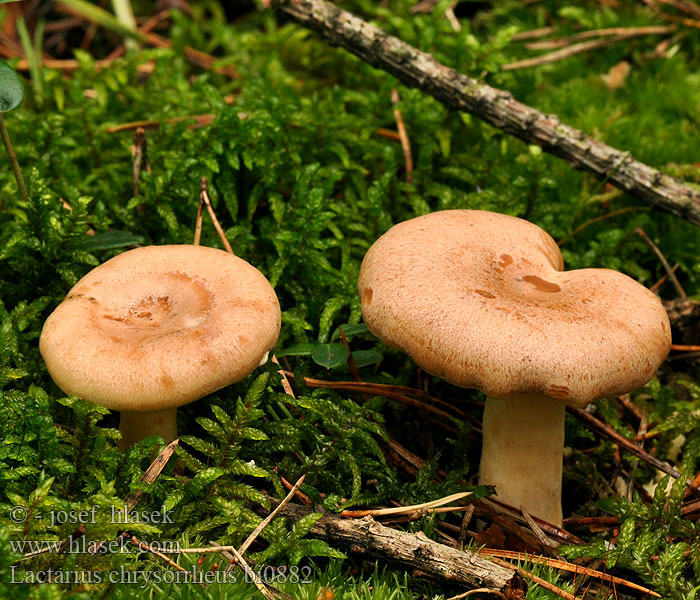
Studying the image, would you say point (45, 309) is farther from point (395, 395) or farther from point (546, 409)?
point (546, 409)

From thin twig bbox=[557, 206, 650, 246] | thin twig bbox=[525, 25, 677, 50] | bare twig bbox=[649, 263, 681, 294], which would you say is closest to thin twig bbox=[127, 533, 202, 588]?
thin twig bbox=[557, 206, 650, 246]

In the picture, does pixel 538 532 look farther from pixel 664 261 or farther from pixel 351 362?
pixel 664 261

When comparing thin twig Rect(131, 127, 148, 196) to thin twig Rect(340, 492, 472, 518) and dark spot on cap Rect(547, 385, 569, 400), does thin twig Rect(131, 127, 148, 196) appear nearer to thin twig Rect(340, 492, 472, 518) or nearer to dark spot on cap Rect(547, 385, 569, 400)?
thin twig Rect(340, 492, 472, 518)

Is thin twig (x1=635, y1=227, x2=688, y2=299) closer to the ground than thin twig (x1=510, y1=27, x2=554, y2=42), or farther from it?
closer to the ground

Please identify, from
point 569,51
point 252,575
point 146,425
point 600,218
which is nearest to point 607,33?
point 569,51

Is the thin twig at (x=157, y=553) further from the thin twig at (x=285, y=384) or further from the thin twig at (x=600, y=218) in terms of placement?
the thin twig at (x=600, y=218)

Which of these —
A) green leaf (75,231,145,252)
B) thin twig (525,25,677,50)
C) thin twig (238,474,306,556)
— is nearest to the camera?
thin twig (238,474,306,556)

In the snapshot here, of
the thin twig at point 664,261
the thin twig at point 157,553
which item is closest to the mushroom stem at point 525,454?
the thin twig at point 157,553
